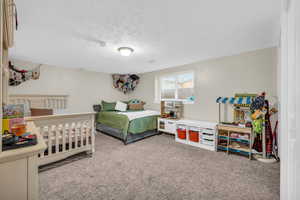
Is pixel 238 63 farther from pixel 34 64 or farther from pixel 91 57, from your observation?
pixel 34 64

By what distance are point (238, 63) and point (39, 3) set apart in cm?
361

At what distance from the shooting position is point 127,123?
10.3 feet

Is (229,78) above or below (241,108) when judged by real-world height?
above

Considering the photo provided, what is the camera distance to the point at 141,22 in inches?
68.3

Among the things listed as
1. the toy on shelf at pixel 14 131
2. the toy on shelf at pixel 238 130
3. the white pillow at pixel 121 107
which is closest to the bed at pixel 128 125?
the white pillow at pixel 121 107

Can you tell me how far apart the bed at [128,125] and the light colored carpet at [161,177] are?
67cm


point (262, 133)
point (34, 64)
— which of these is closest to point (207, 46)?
point (262, 133)

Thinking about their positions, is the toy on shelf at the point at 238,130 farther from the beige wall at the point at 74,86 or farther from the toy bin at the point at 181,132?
the beige wall at the point at 74,86

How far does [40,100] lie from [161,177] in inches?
153

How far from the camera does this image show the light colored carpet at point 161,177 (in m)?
1.51

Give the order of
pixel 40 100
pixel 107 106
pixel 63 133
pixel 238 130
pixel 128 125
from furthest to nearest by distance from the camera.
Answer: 1. pixel 107 106
2. pixel 40 100
3. pixel 128 125
4. pixel 238 130
5. pixel 63 133

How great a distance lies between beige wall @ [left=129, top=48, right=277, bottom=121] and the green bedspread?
3.73ft

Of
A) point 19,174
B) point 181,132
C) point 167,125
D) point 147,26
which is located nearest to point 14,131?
point 19,174

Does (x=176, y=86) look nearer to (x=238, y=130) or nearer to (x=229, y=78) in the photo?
(x=229, y=78)
